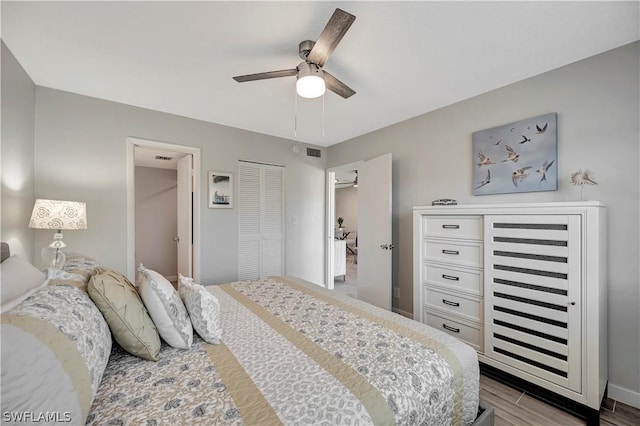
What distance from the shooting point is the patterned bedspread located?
2.92 ft

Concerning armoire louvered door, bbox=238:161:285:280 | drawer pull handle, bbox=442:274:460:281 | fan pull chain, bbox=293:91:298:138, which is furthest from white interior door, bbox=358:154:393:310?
armoire louvered door, bbox=238:161:285:280

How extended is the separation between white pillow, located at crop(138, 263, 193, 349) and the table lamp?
1.26 m

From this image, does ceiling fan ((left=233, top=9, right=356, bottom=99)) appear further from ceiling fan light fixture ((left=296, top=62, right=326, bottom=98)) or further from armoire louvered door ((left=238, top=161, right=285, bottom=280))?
armoire louvered door ((left=238, top=161, right=285, bottom=280))

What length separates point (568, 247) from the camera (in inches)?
69.2

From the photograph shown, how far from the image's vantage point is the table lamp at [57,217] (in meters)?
2.03

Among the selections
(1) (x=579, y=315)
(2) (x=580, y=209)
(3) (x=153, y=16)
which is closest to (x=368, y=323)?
(1) (x=579, y=315)

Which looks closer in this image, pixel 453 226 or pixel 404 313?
pixel 453 226

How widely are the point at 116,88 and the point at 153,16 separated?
1292 mm

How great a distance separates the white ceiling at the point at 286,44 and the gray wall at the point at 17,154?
0.16 meters

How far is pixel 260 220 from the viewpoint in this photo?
3912mm

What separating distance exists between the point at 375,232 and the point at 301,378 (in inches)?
104

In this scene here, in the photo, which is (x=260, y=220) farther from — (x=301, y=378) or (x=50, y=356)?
(x=50, y=356)

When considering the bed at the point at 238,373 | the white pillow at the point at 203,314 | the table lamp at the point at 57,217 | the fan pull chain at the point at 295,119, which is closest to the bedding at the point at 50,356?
the bed at the point at 238,373

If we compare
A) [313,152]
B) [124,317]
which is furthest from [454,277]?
[313,152]
